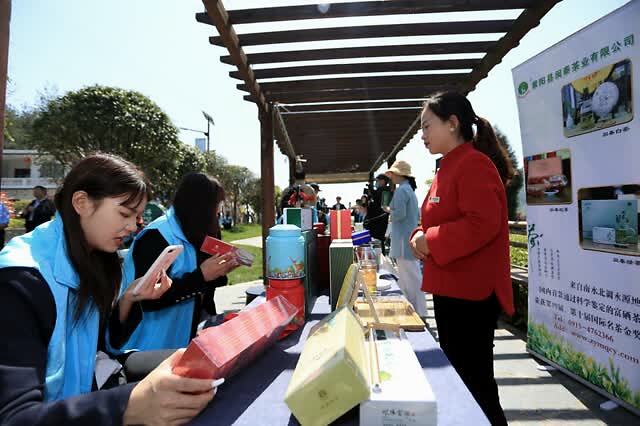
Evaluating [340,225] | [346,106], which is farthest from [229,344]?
[346,106]

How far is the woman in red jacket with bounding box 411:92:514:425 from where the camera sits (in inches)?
60.4

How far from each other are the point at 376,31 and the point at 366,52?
0.40 m

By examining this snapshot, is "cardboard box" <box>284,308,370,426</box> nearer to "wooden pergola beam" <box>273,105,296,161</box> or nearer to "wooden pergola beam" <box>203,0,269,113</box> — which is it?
"wooden pergola beam" <box>203,0,269,113</box>

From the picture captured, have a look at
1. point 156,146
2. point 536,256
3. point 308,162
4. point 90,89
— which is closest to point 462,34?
point 536,256

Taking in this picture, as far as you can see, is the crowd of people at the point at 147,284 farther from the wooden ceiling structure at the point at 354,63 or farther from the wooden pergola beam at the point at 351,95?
the wooden pergola beam at the point at 351,95

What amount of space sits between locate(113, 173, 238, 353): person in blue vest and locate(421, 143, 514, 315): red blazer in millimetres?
1068

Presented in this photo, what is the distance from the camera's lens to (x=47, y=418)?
0.69m

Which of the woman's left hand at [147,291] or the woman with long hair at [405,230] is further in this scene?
the woman with long hair at [405,230]

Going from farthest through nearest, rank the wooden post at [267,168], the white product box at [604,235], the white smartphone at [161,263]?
1. the wooden post at [267,168]
2. the white product box at [604,235]
3. the white smartphone at [161,263]

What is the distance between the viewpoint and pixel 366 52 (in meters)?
3.78

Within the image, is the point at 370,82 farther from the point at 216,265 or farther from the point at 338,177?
the point at 338,177

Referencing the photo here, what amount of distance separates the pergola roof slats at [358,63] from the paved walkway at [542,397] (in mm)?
3054

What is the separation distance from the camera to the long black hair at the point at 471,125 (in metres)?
1.80

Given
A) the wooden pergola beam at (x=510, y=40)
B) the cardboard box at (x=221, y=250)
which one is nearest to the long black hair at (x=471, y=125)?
the cardboard box at (x=221, y=250)
